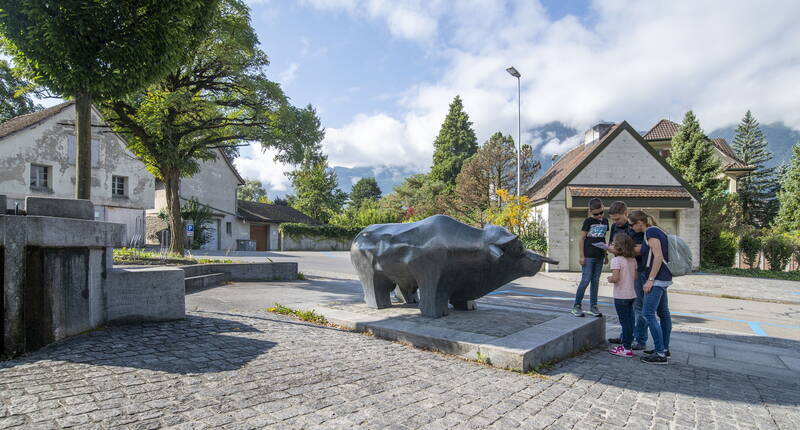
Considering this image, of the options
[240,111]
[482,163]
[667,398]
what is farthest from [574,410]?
[482,163]

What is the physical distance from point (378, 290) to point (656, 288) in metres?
3.76

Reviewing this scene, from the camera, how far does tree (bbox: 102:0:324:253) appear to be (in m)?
12.1

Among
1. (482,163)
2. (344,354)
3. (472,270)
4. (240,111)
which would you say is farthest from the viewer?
(482,163)

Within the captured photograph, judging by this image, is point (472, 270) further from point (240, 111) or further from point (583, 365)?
point (240, 111)

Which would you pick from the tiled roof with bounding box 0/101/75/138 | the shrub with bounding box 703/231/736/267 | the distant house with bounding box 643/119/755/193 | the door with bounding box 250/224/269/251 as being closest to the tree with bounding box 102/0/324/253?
the tiled roof with bounding box 0/101/75/138

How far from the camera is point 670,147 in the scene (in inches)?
1398

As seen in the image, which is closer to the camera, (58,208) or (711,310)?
(58,208)

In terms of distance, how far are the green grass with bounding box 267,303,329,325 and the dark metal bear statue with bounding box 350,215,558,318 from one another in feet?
3.47

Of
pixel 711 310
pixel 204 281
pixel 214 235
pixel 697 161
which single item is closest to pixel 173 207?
pixel 204 281

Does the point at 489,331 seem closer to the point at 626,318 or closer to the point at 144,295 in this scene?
the point at 626,318

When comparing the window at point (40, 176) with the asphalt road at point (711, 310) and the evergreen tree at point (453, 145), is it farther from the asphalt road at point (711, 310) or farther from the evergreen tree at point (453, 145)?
the evergreen tree at point (453, 145)

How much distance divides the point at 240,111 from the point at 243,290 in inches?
273

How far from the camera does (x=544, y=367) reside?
14.6 ft

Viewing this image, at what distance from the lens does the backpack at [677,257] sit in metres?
4.78
